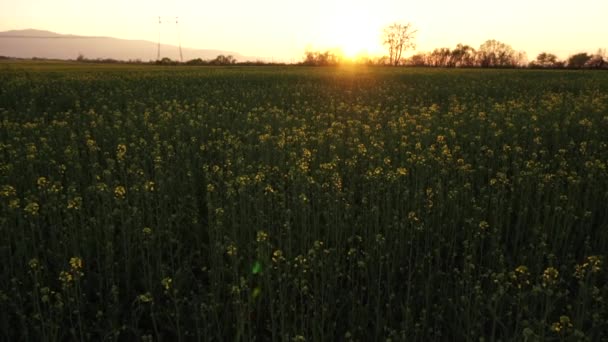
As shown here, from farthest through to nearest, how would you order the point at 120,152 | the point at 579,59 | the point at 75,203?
the point at 579,59 < the point at 120,152 < the point at 75,203

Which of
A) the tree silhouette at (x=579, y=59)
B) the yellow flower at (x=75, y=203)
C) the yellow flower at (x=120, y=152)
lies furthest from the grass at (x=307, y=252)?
the tree silhouette at (x=579, y=59)

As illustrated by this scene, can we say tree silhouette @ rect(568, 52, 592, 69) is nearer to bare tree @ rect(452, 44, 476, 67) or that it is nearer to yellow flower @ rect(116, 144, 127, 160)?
bare tree @ rect(452, 44, 476, 67)

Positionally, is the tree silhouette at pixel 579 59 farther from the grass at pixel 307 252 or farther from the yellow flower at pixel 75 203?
the yellow flower at pixel 75 203

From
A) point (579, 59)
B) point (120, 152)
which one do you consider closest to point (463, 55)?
point (579, 59)

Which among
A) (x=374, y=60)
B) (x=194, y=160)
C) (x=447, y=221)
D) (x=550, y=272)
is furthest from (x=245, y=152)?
(x=374, y=60)

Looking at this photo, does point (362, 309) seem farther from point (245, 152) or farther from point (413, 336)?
point (245, 152)

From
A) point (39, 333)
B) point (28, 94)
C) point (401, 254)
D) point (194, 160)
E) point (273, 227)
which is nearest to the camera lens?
point (39, 333)

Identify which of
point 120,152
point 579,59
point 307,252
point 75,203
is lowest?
point 307,252

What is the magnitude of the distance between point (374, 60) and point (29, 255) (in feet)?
378

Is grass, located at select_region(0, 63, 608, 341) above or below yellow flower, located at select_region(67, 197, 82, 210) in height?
below

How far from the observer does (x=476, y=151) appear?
879 centimetres

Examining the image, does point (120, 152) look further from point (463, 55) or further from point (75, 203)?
point (463, 55)

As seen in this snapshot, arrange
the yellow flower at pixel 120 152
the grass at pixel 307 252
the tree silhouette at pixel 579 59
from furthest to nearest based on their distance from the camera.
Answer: the tree silhouette at pixel 579 59 → the yellow flower at pixel 120 152 → the grass at pixel 307 252

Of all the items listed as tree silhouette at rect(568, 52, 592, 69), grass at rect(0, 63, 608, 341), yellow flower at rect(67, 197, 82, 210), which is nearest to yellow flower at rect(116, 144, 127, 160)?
grass at rect(0, 63, 608, 341)
